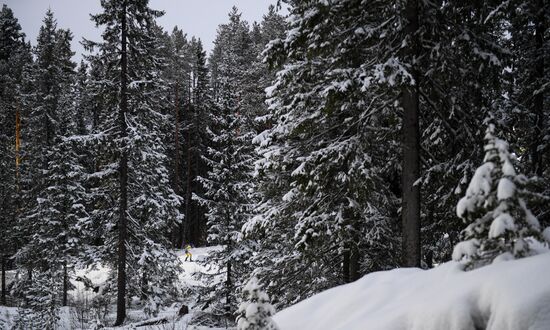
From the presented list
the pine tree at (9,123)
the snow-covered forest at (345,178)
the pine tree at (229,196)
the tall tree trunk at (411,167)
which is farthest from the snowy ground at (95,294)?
the tall tree trunk at (411,167)

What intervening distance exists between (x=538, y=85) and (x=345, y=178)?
26.3ft

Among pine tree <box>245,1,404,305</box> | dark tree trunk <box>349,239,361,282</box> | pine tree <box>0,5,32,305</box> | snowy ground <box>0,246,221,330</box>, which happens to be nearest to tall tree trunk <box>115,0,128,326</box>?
snowy ground <box>0,246,221,330</box>

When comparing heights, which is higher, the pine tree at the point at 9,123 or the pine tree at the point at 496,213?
the pine tree at the point at 9,123

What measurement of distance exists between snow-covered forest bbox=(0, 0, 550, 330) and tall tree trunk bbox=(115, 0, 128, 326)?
0.07m

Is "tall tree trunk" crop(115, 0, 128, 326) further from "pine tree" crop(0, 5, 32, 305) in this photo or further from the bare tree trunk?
the bare tree trunk

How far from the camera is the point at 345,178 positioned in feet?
28.6

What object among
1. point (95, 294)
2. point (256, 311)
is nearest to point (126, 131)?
point (256, 311)

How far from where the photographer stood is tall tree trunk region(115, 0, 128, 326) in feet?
57.0

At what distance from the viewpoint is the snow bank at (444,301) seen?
3.10m

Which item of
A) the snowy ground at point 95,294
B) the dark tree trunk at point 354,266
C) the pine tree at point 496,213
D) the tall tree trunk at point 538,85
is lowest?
the snowy ground at point 95,294

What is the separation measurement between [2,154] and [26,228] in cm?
574

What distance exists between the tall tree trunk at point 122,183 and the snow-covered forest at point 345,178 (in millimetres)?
67

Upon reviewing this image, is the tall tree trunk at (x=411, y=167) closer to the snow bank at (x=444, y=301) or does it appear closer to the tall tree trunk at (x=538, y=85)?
the snow bank at (x=444, y=301)

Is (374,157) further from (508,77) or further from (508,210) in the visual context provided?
(508,210)
